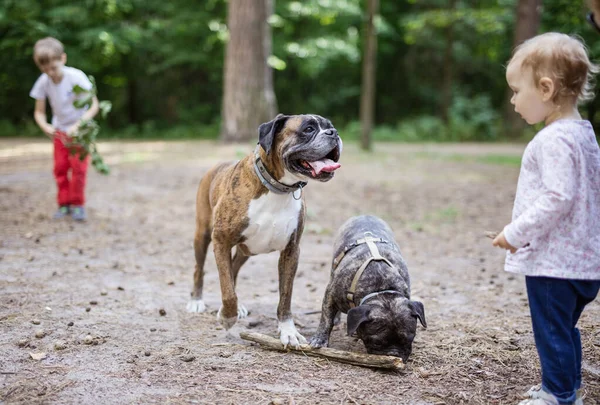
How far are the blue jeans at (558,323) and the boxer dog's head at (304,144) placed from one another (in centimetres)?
150

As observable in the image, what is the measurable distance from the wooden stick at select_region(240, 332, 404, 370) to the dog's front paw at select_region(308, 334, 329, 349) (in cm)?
6

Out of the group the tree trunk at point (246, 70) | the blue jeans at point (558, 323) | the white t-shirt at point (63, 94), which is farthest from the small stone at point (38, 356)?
the tree trunk at point (246, 70)

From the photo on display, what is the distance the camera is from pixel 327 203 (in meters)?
10.3

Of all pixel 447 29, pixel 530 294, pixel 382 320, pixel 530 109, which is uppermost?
pixel 447 29

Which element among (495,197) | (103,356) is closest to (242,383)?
(103,356)

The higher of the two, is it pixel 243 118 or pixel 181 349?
pixel 243 118

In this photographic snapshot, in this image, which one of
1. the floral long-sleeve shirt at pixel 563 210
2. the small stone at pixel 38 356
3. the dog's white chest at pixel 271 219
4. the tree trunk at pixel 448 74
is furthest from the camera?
the tree trunk at pixel 448 74

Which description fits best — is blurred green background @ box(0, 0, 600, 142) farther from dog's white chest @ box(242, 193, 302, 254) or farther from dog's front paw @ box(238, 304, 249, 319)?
dog's white chest @ box(242, 193, 302, 254)

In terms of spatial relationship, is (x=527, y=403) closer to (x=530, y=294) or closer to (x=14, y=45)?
(x=530, y=294)

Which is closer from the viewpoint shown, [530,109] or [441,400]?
[530,109]

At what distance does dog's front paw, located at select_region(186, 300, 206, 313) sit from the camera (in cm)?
501

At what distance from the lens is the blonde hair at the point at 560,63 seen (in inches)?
115

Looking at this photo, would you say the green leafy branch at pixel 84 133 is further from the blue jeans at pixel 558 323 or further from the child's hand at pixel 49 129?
the blue jeans at pixel 558 323

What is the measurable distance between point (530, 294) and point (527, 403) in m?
0.65
